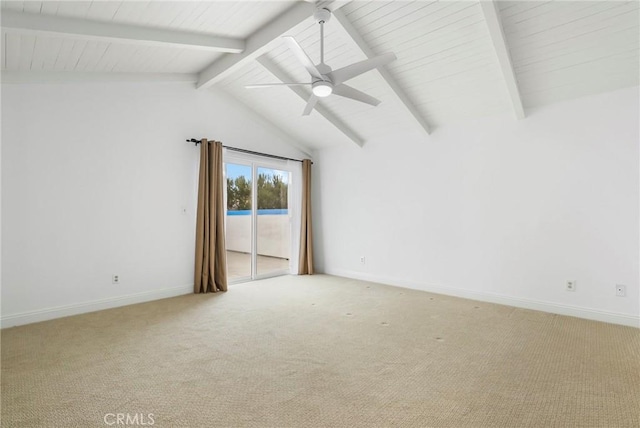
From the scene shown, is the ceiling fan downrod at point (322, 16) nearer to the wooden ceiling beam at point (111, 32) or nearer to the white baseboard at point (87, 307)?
the wooden ceiling beam at point (111, 32)

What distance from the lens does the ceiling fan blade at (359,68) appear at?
2.75 m

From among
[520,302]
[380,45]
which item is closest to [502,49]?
[380,45]

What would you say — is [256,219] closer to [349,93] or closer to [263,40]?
[263,40]

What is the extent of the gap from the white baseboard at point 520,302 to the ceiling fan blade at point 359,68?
10.6 ft

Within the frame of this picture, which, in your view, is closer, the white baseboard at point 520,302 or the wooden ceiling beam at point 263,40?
the wooden ceiling beam at point 263,40

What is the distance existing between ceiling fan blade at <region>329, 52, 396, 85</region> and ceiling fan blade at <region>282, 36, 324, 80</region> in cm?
13

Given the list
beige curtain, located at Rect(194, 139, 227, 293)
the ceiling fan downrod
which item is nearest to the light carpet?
beige curtain, located at Rect(194, 139, 227, 293)

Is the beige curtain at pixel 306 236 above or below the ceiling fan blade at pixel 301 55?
below

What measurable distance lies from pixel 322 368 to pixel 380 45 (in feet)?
10.4

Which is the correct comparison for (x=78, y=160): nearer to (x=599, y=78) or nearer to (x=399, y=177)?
(x=399, y=177)

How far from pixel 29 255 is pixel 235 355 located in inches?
101

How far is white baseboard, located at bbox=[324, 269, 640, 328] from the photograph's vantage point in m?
3.52

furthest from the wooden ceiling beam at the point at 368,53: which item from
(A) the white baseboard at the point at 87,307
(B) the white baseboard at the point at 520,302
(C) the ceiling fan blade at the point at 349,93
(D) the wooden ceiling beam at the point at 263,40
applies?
(A) the white baseboard at the point at 87,307

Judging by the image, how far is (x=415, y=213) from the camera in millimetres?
5078
